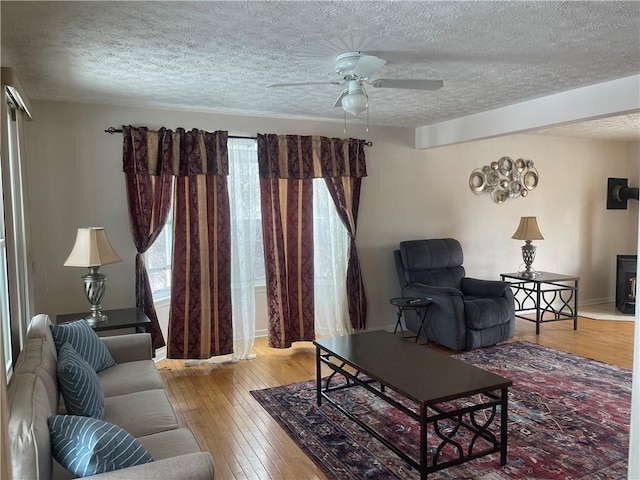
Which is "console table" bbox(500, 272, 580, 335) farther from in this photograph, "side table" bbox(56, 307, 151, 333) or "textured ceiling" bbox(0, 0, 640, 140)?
"side table" bbox(56, 307, 151, 333)

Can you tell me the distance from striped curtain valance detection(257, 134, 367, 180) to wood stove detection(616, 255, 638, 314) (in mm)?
3999

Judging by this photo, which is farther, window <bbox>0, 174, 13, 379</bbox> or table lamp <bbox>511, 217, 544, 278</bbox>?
table lamp <bbox>511, 217, 544, 278</bbox>

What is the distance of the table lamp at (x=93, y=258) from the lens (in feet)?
11.5

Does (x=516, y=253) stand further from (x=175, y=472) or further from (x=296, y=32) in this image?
(x=175, y=472)

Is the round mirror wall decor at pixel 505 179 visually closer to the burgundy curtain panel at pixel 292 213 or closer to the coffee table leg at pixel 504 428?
the burgundy curtain panel at pixel 292 213

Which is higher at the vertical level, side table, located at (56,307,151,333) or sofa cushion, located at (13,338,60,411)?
sofa cushion, located at (13,338,60,411)

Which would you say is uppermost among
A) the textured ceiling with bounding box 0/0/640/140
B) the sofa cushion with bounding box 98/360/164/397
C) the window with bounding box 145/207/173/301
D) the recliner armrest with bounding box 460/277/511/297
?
the textured ceiling with bounding box 0/0/640/140

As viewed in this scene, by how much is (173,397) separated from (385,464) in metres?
1.81

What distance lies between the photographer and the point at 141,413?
2443mm

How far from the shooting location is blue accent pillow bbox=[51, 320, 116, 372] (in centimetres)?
276

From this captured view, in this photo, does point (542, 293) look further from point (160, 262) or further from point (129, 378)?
point (129, 378)

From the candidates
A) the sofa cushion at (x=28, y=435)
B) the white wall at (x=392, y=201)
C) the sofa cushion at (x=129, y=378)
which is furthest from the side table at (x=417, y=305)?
the sofa cushion at (x=28, y=435)

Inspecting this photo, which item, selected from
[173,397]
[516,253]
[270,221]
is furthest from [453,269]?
[173,397]

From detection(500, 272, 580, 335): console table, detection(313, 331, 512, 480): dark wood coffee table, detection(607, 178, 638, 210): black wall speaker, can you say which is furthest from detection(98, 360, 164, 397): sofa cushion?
detection(607, 178, 638, 210): black wall speaker
